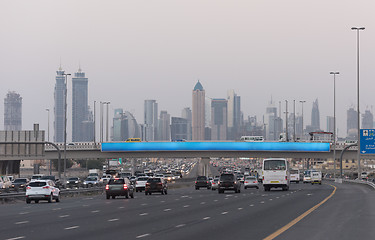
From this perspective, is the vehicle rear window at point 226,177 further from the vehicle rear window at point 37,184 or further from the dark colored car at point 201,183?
the vehicle rear window at point 37,184

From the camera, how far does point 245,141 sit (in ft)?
389

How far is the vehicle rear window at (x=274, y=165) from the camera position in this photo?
63.7 meters

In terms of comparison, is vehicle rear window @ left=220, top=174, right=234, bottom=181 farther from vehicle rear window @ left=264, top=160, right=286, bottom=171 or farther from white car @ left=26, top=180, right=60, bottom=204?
white car @ left=26, top=180, right=60, bottom=204

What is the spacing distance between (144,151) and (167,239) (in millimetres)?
92766

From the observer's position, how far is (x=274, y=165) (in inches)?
2530

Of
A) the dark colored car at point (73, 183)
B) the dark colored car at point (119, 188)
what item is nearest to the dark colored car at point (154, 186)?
the dark colored car at point (119, 188)

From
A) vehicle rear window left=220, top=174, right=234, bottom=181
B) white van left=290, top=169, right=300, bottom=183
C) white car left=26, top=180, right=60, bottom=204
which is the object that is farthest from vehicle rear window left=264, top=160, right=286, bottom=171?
white van left=290, top=169, right=300, bottom=183

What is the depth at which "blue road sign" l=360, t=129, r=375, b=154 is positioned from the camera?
249 ft

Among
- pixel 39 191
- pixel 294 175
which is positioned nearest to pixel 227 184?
pixel 39 191

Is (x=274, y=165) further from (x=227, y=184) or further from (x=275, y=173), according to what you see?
(x=227, y=184)

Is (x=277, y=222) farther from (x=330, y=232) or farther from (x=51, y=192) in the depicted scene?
(x=51, y=192)

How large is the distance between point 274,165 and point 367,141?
53.3ft

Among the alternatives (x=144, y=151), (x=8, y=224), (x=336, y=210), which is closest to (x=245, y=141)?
(x=144, y=151)

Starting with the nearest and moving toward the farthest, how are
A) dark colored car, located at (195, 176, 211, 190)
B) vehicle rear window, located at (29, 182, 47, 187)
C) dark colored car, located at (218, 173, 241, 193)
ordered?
1. vehicle rear window, located at (29, 182, 47, 187)
2. dark colored car, located at (218, 173, 241, 193)
3. dark colored car, located at (195, 176, 211, 190)
